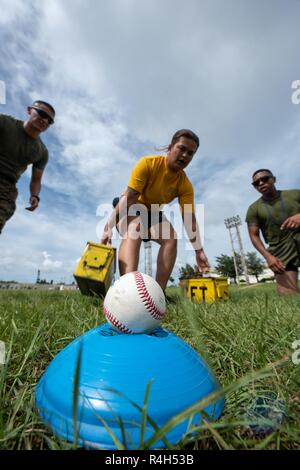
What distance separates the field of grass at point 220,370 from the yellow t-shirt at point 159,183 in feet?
7.48

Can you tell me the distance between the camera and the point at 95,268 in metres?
4.01

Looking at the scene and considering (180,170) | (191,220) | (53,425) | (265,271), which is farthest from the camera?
(265,271)

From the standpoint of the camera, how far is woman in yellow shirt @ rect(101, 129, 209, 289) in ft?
13.7

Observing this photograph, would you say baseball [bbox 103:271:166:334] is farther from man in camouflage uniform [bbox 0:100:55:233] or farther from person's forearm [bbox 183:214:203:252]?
man in camouflage uniform [bbox 0:100:55:233]

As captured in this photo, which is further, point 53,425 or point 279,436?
point 53,425

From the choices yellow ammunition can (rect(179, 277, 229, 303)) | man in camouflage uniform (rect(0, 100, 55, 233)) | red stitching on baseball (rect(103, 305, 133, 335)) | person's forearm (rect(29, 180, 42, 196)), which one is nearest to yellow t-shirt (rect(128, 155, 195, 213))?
yellow ammunition can (rect(179, 277, 229, 303))

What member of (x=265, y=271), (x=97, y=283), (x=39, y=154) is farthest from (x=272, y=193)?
(x=265, y=271)

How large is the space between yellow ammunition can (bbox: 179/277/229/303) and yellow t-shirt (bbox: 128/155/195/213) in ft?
4.49

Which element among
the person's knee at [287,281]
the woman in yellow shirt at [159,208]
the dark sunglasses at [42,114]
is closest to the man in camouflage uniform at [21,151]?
the dark sunglasses at [42,114]

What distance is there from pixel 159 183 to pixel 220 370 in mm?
3185

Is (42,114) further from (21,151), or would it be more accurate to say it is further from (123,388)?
(123,388)

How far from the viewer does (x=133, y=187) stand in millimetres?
4195
